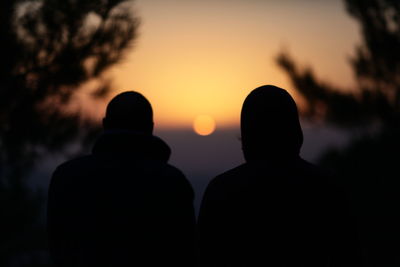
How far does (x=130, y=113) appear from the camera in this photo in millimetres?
2992

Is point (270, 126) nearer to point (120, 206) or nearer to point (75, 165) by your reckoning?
point (120, 206)

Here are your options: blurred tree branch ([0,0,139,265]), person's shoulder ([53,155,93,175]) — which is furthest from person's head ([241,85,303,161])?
blurred tree branch ([0,0,139,265])

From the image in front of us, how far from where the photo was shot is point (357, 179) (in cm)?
1168

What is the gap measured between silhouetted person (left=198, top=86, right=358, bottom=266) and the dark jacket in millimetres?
195

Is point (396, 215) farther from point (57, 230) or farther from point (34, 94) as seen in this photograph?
point (57, 230)

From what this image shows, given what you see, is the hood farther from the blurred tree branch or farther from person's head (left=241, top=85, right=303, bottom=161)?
the blurred tree branch

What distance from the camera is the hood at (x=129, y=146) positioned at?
2906mm

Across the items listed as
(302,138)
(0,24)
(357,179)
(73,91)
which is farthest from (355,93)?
(302,138)

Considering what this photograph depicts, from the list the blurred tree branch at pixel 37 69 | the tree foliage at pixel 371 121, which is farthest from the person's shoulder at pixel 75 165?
the tree foliage at pixel 371 121

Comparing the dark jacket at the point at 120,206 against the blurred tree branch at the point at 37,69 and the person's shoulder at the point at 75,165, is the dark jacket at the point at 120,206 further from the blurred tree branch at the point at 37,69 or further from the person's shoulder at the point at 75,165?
the blurred tree branch at the point at 37,69

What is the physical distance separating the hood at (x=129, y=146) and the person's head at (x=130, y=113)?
84mm

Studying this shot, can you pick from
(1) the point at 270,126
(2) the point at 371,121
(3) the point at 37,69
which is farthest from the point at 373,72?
(1) the point at 270,126

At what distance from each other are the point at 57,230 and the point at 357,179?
9.53 metres

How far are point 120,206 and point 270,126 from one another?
80 cm
